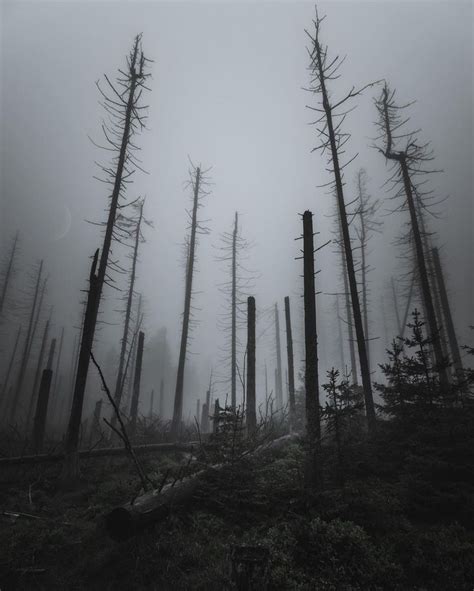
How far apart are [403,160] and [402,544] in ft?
55.3

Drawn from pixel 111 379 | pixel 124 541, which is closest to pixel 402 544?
pixel 124 541

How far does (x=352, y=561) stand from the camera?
4699 mm

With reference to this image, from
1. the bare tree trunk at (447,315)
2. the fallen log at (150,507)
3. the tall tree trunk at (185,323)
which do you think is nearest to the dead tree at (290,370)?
the tall tree trunk at (185,323)

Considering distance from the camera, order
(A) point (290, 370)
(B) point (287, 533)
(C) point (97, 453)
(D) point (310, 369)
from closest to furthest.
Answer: (B) point (287, 533), (D) point (310, 369), (C) point (97, 453), (A) point (290, 370)

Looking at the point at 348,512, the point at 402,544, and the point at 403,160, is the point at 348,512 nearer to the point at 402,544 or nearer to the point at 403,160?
the point at 402,544

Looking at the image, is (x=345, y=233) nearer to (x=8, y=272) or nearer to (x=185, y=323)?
(x=185, y=323)

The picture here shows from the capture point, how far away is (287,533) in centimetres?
554

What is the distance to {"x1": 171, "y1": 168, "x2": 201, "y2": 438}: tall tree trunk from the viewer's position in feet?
60.8

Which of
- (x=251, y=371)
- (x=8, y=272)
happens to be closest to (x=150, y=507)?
(x=251, y=371)

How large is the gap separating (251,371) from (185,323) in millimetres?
6383

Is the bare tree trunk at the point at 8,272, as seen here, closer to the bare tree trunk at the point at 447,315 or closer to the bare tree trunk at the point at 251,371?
the bare tree trunk at the point at 251,371

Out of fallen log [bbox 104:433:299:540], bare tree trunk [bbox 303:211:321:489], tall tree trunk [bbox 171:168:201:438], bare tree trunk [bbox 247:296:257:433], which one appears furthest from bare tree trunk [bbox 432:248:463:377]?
fallen log [bbox 104:433:299:540]

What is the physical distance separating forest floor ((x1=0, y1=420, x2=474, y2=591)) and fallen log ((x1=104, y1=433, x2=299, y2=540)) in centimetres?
20

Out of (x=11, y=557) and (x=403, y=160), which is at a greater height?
(x=403, y=160)
